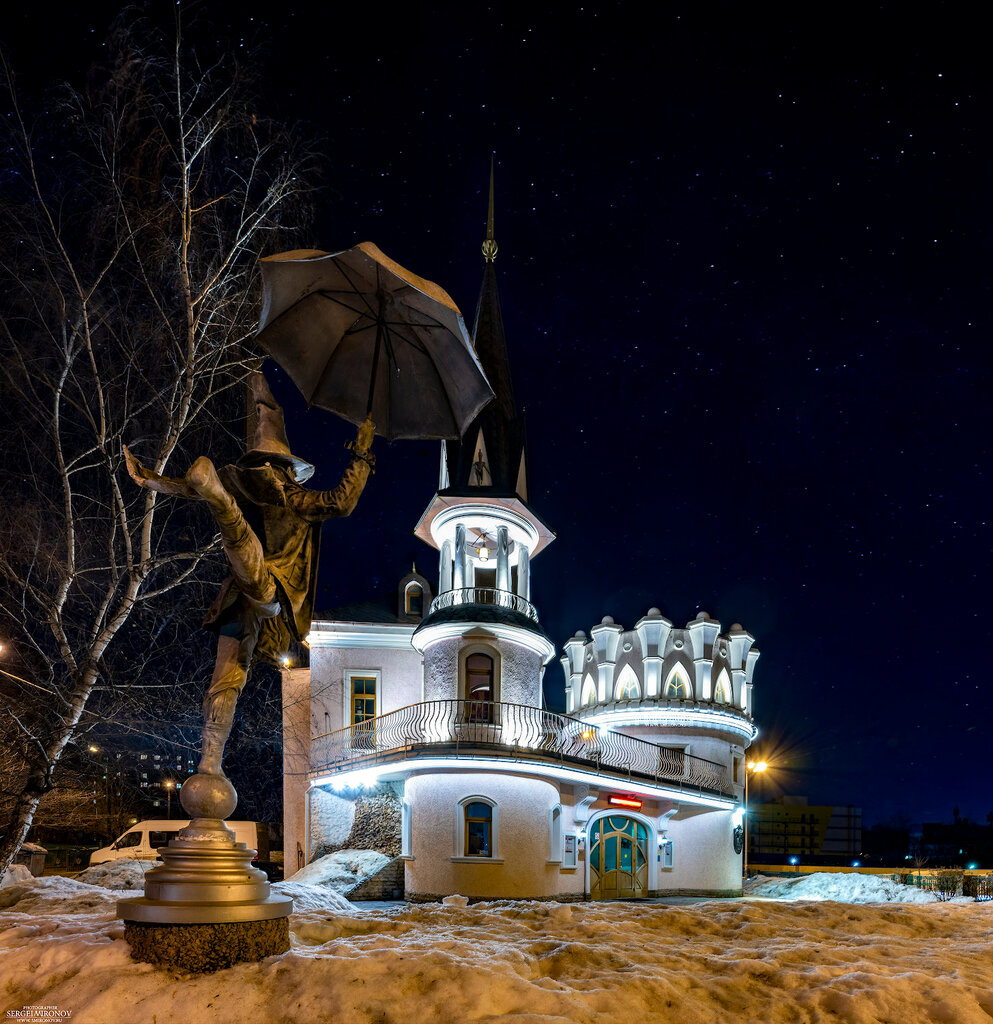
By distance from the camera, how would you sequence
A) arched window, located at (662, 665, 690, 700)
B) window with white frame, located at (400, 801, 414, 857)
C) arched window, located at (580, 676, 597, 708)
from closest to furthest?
window with white frame, located at (400, 801, 414, 857), arched window, located at (662, 665, 690, 700), arched window, located at (580, 676, 597, 708)

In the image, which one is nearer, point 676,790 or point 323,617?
point 676,790

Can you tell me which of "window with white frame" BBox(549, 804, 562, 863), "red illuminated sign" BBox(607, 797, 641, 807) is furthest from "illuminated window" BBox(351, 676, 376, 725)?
"red illuminated sign" BBox(607, 797, 641, 807)

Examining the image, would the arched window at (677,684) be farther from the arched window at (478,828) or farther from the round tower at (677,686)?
the arched window at (478,828)

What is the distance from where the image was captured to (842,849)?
9456 centimetres

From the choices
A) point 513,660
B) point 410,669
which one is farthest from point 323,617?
point 513,660

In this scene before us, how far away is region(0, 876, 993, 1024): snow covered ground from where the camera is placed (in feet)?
12.1

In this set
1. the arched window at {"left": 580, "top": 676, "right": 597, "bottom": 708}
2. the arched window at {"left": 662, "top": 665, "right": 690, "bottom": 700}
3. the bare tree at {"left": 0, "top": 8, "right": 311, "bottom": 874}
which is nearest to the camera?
the bare tree at {"left": 0, "top": 8, "right": 311, "bottom": 874}

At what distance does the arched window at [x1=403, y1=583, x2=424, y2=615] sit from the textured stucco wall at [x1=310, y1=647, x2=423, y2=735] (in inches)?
68.4

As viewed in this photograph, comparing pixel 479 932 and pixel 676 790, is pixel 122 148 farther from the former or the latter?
pixel 676 790

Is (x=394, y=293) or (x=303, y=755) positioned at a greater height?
(x=394, y=293)

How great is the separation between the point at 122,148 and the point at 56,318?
95.9 inches

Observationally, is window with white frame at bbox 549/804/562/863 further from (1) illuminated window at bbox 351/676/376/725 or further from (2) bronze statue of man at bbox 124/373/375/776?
(2) bronze statue of man at bbox 124/373/375/776

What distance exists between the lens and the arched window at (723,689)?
29.4 metres

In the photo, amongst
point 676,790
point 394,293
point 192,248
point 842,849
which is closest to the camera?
point 394,293
